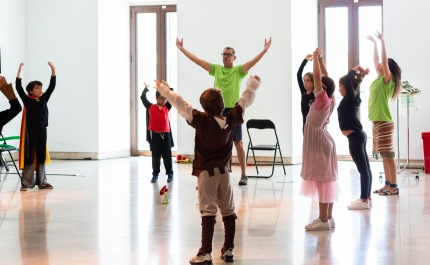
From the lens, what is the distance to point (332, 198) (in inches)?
196

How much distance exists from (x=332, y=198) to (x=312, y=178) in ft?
0.72

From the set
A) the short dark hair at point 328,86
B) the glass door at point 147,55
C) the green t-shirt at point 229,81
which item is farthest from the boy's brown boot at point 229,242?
the glass door at point 147,55

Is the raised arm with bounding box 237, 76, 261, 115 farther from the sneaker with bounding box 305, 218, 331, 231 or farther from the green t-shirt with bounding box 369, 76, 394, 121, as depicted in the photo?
the green t-shirt with bounding box 369, 76, 394, 121

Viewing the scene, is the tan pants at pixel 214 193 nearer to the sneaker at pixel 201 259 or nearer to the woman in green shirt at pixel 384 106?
the sneaker at pixel 201 259

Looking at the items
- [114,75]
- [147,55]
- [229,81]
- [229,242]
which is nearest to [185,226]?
[229,242]

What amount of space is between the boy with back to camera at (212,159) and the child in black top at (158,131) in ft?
14.2

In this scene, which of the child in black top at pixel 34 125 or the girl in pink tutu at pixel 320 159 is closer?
the girl in pink tutu at pixel 320 159

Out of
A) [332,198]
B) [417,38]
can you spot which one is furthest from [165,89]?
[417,38]

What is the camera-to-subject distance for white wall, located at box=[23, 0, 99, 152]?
40.3 ft

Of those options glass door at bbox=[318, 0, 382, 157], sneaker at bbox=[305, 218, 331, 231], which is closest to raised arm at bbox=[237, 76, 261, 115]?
sneaker at bbox=[305, 218, 331, 231]

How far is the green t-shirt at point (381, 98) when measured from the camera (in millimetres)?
6702

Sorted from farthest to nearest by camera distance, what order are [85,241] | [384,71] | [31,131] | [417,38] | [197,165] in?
1. [417,38]
2. [31,131]
3. [384,71]
4. [85,241]
5. [197,165]

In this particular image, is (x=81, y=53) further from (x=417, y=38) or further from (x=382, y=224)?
(x=382, y=224)

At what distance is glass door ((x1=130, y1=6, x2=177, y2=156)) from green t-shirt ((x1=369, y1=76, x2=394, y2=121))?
22.3 ft
